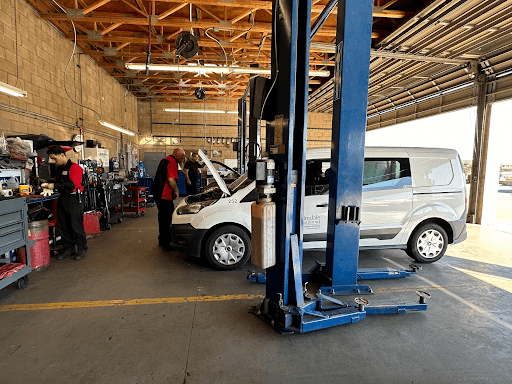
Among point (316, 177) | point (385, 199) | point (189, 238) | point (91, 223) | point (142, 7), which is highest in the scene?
point (142, 7)

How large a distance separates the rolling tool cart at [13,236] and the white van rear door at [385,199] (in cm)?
441

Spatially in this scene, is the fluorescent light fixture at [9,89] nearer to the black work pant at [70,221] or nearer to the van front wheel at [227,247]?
the black work pant at [70,221]

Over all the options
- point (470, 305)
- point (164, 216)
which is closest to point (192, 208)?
point (164, 216)

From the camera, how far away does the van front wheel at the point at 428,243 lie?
4.31 m

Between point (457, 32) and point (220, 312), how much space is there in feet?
25.7

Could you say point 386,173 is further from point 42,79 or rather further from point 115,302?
point 42,79

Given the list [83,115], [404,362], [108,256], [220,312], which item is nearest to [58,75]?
[83,115]

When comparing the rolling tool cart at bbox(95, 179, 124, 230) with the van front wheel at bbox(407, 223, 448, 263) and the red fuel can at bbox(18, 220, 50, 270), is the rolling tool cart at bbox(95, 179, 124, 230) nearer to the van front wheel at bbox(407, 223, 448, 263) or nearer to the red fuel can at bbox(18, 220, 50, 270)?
the red fuel can at bbox(18, 220, 50, 270)

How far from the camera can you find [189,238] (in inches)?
156

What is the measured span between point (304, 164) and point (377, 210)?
82.9 inches

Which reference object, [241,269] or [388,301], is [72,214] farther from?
[388,301]

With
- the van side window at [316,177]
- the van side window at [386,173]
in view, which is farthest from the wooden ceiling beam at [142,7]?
the van side window at [386,173]

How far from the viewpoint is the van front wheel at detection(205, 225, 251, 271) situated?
3955 mm

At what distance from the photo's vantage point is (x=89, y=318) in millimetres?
2736
